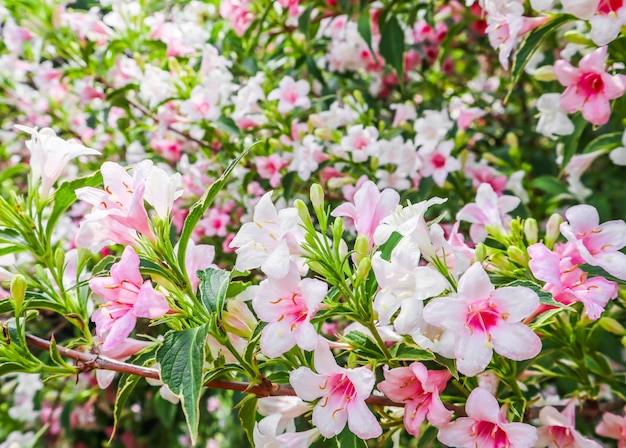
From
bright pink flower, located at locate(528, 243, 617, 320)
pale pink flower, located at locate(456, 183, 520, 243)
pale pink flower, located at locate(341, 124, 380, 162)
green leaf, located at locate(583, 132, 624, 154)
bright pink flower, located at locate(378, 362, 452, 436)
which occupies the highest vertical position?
bright pink flower, located at locate(528, 243, 617, 320)

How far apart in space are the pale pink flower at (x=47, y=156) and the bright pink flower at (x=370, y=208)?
1.46ft

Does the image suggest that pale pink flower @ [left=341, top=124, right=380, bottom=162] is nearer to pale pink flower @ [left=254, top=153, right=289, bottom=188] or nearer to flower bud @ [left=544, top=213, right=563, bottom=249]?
pale pink flower @ [left=254, top=153, right=289, bottom=188]

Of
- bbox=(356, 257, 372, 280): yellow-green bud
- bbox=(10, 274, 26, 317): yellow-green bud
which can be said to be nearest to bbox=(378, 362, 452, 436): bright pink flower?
bbox=(356, 257, 372, 280): yellow-green bud

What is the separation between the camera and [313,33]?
2270 mm

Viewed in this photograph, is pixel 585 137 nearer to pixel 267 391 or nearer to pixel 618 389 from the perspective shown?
pixel 618 389

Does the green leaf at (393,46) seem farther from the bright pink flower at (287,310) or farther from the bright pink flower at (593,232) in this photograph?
the bright pink flower at (287,310)

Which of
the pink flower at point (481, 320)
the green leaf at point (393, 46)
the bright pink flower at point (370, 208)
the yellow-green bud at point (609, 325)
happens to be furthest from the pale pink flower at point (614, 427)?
the green leaf at point (393, 46)

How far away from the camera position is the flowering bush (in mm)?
850

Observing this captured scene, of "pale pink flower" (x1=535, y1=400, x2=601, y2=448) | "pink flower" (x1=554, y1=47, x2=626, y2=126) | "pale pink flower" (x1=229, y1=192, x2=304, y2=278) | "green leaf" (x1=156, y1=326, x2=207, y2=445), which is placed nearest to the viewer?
"green leaf" (x1=156, y1=326, x2=207, y2=445)

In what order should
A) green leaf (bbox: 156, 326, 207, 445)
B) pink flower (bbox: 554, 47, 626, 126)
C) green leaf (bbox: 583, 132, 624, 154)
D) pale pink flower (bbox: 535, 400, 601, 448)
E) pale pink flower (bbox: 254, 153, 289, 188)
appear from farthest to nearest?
pale pink flower (bbox: 254, 153, 289, 188)
green leaf (bbox: 583, 132, 624, 154)
pink flower (bbox: 554, 47, 626, 126)
pale pink flower (bbox: 535, 400, 601, 448)
green leaf (bbox: 156, 326, 207, 445)

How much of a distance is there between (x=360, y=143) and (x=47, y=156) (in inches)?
35.4

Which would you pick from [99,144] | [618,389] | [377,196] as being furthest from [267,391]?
[99,144]

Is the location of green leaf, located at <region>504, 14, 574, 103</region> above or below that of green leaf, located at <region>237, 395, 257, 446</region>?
above

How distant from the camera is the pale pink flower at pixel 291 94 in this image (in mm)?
1858
